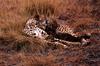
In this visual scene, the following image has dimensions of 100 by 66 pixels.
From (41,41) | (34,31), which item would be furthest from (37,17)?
(41,41)

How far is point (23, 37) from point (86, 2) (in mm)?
2802

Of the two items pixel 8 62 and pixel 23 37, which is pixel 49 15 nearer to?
pixel 23 37

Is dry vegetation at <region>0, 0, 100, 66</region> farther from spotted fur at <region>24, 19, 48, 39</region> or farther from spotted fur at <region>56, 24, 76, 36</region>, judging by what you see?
spotted fur at <region>56, 24, 76, 36</region>

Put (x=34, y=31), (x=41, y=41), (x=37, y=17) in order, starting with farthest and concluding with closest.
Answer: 1. (x=37, y=17)
2. (x=34, y=31)
3. (x=41, y=41)

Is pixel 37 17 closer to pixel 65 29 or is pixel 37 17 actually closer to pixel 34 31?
pixel 34 31

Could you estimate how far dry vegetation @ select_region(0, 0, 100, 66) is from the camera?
489cm

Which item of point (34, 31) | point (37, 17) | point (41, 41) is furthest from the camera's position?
point (37, 17)

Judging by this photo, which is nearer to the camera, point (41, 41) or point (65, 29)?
point (41, 41)

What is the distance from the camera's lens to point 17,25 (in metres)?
6.53

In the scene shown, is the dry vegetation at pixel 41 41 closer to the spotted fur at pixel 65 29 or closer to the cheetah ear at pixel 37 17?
the cheetah ear at pixel 37 17

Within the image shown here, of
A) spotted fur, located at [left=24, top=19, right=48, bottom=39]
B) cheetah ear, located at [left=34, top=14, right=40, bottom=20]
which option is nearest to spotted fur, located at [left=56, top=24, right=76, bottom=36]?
spotted fur, located at [left=24, top=19, right=48, bottom=39]

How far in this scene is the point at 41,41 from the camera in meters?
5.77

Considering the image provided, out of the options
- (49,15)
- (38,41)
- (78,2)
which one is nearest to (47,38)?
(38,41)

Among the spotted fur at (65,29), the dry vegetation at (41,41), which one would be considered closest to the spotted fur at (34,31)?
the dry vegetation at (41,41)
